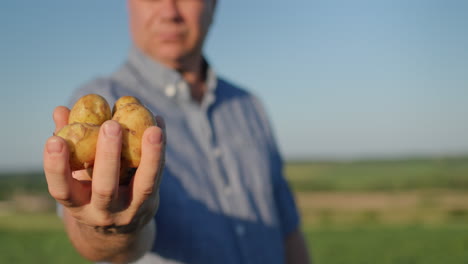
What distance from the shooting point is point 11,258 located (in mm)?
15594

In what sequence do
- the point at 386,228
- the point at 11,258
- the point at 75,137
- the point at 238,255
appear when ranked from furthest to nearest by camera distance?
the point at 386,228 < the point at 11,258 < the point at 238,255 < the point at 75,137

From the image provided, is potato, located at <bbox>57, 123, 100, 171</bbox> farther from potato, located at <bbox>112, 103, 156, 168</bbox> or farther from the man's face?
the man's face

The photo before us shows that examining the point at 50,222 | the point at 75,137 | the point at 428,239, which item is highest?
the point at 75,137

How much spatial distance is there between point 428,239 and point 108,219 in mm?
16611

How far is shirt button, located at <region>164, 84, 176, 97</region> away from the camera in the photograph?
2.43 metres

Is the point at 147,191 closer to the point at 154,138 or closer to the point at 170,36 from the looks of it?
the point at 154,138

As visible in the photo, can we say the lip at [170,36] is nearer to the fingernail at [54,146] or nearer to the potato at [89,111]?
the potato at [89,111]

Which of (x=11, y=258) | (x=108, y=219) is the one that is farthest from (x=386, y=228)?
(x=108, y=219)

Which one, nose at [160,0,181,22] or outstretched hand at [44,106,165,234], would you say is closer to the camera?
outstretched hand at [44,106,165,234]

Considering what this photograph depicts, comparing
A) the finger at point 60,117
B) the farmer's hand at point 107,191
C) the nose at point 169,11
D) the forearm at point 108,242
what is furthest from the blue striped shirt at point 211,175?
the finger at point 60,117

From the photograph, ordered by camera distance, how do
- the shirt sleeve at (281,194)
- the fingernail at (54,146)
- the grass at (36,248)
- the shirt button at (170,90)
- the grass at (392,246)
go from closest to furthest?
→ 1. the fingernail at (54,146)
2. the shirt button at (170,90)
3. the shirt sleeve at (281,194)
4. the grass at (392,246)
5. the grass at (36,248)

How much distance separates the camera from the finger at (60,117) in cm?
147

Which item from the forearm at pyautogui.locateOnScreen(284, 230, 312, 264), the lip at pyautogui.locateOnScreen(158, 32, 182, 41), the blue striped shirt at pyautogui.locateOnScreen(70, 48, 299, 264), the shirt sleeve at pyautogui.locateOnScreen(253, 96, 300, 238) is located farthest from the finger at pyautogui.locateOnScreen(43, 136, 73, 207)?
the forearm at pyautogui.locateOnScreen(284, 230, 312, 264)

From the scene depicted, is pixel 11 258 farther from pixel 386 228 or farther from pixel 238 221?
pixel 238 221
